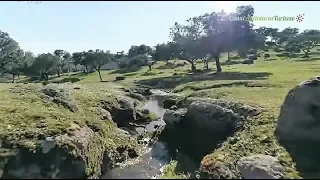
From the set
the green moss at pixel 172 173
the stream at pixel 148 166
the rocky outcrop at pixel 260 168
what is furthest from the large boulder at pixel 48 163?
the rocky outcrop at pixel 260 168

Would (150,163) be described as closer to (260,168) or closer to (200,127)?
(200,127)

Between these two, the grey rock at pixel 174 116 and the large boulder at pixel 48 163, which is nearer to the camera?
the large boulder at pixel 48 163

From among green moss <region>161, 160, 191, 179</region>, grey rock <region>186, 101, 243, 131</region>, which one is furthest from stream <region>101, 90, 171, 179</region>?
grey rock <region>186, 101, 243, 131</region>

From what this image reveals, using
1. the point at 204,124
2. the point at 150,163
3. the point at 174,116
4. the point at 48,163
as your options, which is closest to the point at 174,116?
the point at 174,116

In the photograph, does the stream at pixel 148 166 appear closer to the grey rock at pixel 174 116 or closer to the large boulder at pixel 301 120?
the grey rock at pixel 174 116

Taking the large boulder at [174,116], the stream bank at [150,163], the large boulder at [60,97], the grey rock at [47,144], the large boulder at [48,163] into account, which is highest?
the large boulder at [60,97]

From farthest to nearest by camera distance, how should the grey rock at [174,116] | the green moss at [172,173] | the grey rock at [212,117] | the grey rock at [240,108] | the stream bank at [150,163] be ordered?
the grey rock at [174,116], the grey rock at [240,108], the grey rock at [212,117], the stream bank at [150,163], the green moss at [172,173]

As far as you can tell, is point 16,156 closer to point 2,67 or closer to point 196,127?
point 196,127
